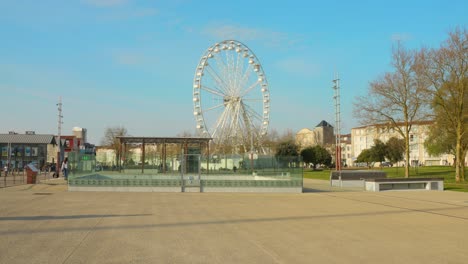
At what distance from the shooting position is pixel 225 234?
11.6m

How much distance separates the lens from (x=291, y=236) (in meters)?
11.4

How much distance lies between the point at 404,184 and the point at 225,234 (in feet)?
79.5

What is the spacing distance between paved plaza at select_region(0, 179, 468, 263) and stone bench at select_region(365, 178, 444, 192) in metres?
13.1

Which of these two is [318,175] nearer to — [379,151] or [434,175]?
[434,175]

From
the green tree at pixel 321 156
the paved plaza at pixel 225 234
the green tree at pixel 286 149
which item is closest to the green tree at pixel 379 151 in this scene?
the green tree at pixel 321 156

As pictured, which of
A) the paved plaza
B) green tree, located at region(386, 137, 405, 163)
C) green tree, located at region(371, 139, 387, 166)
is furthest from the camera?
green tree, located at region(371, 139, 387, 166)

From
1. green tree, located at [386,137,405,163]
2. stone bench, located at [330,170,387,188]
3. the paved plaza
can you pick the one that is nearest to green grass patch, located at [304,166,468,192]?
stone bench, located at [330,170,387,188]

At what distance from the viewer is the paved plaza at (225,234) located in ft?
29.1

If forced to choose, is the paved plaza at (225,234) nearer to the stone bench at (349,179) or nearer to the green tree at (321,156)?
the stone bench at (349,179)

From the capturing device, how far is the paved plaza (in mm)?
8875

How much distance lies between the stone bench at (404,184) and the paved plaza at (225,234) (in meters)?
13.1

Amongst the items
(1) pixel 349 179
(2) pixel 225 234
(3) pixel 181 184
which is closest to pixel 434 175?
(1) pixel 349 179

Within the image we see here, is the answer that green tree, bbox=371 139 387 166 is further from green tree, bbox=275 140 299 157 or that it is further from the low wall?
the low wall

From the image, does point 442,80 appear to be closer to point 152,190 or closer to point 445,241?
point 152,190
